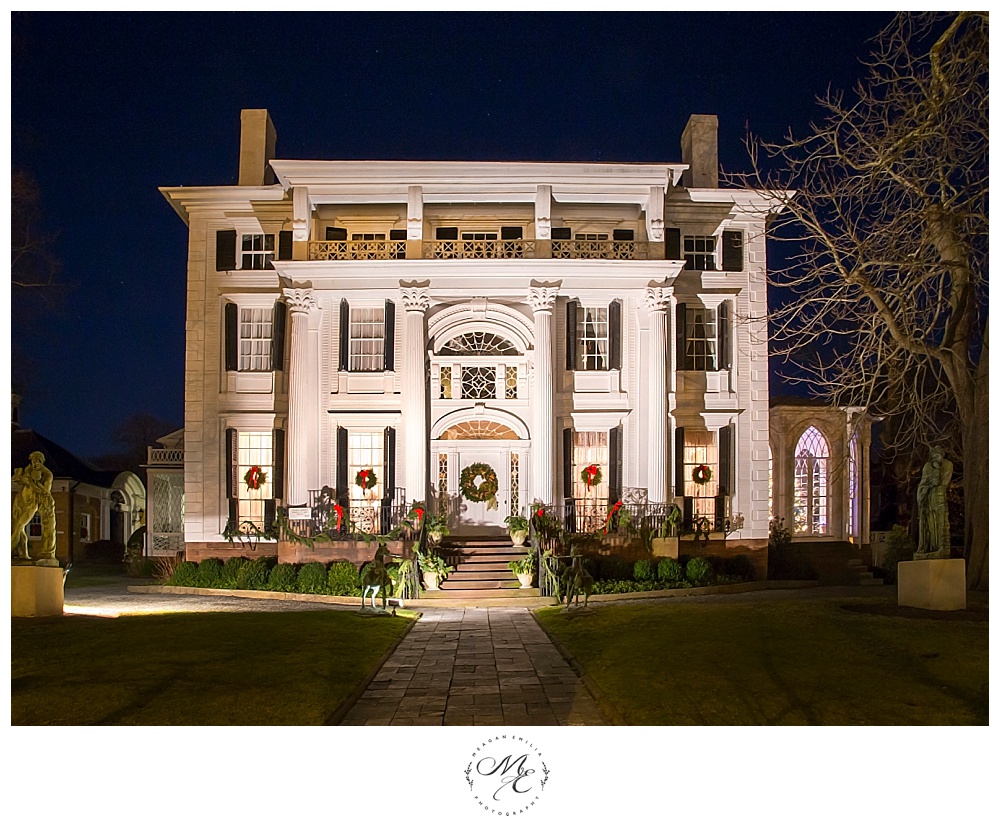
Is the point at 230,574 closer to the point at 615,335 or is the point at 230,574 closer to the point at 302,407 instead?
the point at 302,407

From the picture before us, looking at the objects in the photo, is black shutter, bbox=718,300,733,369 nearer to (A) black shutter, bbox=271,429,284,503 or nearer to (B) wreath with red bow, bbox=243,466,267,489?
(A) black shutter, bbox=271,429,284,503

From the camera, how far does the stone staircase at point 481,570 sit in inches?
708

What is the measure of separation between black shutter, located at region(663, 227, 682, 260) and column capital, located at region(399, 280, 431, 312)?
6559 millimetres

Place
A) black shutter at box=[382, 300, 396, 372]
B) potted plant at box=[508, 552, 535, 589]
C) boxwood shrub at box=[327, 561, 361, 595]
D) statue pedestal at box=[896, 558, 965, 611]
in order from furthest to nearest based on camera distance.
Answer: black shutter at box=[382, 300, 396, 372]
boxwood shrub at box=[327, 561, 361, 595]
potted plant at box=[508, 552, 535, 589]
statue pedestal at box=[896, 558, 965, 611]

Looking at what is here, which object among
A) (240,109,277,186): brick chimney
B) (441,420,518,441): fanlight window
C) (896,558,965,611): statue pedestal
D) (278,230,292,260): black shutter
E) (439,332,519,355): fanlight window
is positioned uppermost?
(240,109,277,186): brick chimney

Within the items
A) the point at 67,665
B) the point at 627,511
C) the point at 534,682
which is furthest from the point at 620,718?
the point at 627,511

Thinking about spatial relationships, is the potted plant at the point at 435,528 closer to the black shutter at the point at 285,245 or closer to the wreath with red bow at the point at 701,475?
the wreath with red bow at the point at 701,475

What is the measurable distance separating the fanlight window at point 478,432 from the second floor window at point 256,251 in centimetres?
663

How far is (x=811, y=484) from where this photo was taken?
2538 centimetres

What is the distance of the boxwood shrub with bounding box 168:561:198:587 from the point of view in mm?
20750

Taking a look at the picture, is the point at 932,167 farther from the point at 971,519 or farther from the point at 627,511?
the point at 627,511

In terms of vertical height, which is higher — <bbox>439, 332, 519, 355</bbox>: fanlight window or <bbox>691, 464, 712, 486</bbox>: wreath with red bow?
<bbox>439, 332, 519, 355</bbox>: fanlight window

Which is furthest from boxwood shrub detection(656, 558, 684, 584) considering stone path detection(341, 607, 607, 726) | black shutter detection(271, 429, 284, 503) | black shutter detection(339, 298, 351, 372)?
black shutter detection(271, 429, 284, 503)

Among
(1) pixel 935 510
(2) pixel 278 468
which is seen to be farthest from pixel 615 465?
(1) pixel 935 510
